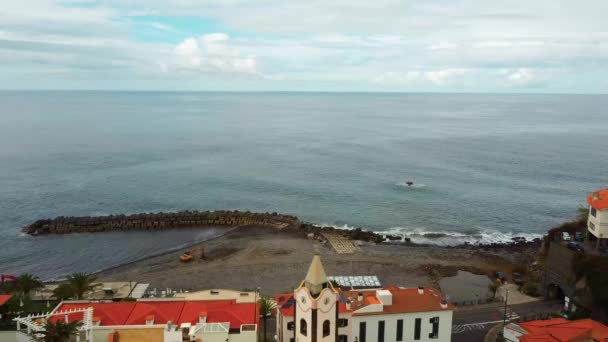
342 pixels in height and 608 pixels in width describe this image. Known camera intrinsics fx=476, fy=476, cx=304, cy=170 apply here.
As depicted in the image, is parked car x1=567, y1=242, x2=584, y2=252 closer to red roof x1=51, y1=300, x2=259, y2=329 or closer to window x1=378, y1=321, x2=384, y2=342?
window x1=378, y1=321, x2=384, y2=342

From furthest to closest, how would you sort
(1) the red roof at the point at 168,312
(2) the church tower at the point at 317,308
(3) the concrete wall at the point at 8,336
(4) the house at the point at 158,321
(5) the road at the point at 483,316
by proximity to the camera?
(5) the road at the point at 483,316, (1) the red roof at the point at 168,312, (3) the concrete wall at the point at 8,336, (4) the house at the point at 158,321, (2) the church tower at the point at 317,308

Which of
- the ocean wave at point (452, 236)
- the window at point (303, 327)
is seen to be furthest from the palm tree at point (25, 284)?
the ocean wave at point (452, 236)

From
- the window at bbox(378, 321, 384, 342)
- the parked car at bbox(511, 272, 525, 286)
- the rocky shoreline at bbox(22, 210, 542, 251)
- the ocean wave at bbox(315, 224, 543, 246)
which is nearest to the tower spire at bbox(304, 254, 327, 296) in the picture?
the window at bbox(378, 321, 384, 342)

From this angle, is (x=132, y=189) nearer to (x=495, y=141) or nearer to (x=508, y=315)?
(x=508, y=315)

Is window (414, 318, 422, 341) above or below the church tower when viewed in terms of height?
below

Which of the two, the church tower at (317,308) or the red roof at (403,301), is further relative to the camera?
the red roof at (403,301)

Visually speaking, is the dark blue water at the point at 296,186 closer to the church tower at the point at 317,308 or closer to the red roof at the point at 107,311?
the red roof at the point at 107,311
